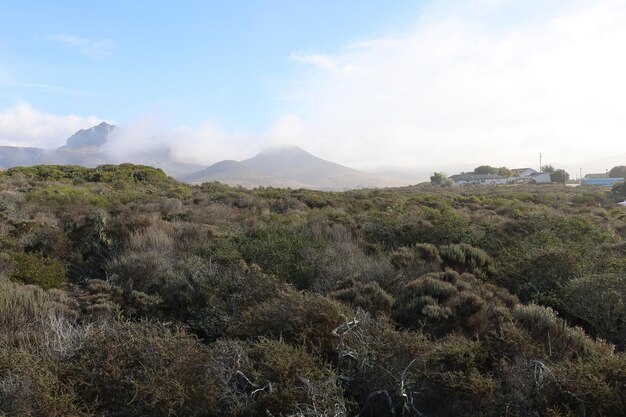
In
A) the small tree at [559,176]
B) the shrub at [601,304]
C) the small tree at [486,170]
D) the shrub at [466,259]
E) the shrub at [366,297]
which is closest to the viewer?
the shrub at [601,304]

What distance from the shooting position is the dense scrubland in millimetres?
3049

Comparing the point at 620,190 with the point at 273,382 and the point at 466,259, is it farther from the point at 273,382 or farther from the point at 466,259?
the point at 273,382

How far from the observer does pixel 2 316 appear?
4359mm

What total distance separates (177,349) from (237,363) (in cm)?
47

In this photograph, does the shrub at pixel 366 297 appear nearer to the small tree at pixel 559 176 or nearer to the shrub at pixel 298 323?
the shrub at pixel 298 323

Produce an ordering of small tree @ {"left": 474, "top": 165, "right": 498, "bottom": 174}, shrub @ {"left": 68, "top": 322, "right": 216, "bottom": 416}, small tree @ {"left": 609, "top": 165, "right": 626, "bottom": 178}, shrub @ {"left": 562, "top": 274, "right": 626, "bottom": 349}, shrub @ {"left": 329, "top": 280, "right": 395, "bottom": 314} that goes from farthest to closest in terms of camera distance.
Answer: small tree @ {"left": 474, "top": 165, "right": 498, "bottom": 174}, small tree @ {"left": 609, "top": 165, "right": 626, "bottom": 178}, shrub @ {"left": 329, "top": 280, "right": 395, "bottom": 314}, shrub @ {"left": 562, "top": 274, "right": 626, "bottom": 349}, shrub @ {"left": 68, "top": 322, "right": 216, "bottom": 416}

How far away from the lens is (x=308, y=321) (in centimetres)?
402

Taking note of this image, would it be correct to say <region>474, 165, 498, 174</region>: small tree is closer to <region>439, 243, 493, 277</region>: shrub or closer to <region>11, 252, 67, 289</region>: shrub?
<region>439, 243, 493, 277</region>: shrub

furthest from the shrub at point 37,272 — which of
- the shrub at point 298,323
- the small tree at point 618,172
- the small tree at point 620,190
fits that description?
the small tree at point 618,172

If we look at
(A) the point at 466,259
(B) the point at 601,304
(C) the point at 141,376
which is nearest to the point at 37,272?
(C) the point at 141,376

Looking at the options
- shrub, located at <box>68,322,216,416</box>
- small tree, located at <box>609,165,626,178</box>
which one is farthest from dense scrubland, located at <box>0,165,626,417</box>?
small tree, located at <box>609,165,626,178</box>

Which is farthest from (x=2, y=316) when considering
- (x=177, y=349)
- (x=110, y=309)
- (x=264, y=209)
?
(x=264, y=209)

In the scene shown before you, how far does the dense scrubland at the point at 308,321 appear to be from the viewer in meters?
3.05

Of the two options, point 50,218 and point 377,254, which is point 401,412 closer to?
point 377,254
